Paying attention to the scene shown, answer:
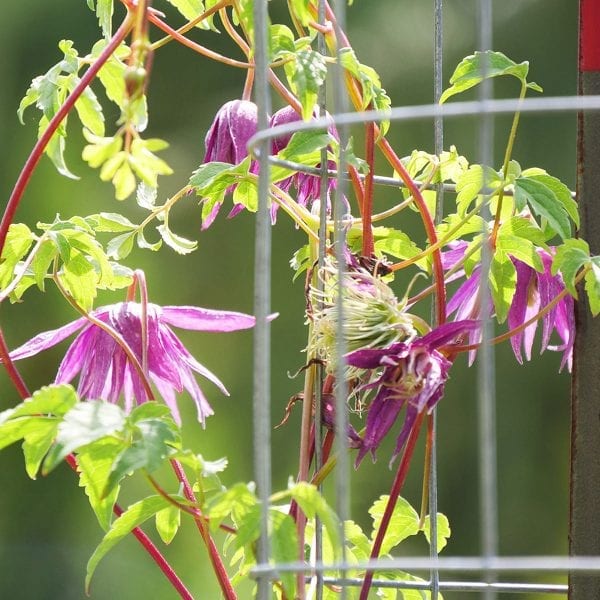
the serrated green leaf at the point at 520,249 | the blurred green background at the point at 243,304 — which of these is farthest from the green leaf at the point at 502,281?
the blurred green background at the point at 243,304

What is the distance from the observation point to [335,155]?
1.57 ft

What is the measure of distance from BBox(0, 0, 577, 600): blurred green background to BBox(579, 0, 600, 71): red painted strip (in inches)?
33.8

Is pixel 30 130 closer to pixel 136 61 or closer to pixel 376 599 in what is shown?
pixel 376 599

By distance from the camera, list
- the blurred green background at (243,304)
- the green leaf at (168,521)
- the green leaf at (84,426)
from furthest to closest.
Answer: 1. the blurred green background at (243,304)
2. the green leaf at (168,521)
3. the green leaf at (84,426)

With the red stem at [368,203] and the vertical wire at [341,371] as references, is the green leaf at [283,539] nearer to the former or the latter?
the vertical wire at [341,371]

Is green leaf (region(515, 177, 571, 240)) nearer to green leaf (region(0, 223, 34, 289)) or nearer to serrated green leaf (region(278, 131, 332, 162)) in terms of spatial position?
serrated green leaf (region(278, 131, 332, 162))

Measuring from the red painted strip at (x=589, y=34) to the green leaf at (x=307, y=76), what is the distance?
116mm

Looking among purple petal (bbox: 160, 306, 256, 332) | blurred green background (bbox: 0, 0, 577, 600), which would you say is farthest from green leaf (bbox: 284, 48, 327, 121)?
blurred green background (bbox: 0, 0, 577, 600)

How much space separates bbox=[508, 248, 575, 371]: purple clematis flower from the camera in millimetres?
484

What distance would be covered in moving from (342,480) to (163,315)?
0.55 ft

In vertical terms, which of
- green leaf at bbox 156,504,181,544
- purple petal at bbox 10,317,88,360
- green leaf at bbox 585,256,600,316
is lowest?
green leaf at bbox 156,504,181,544

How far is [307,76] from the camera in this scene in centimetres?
42

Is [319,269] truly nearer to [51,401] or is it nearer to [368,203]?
[368,203]

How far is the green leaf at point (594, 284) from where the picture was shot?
1.39 ft
